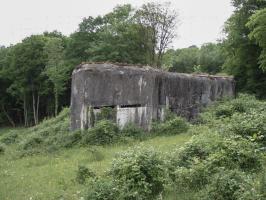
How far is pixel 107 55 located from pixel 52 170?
1456 inches

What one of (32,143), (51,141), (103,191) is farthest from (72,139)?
Result: (103,191)

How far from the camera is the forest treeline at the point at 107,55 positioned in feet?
133

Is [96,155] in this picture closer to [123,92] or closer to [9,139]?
[123,92]

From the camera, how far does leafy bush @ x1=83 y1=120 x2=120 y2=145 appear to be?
2270 cm

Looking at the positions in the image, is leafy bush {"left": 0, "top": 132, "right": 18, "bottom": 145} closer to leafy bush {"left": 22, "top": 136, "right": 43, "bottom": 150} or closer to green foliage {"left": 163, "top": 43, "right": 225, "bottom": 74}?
leafy bush {"left": 22, "top": 136, "right": 43, "bottom": 150}

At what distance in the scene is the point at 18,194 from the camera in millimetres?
13242

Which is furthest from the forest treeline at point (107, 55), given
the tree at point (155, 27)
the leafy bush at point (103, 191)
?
the leafy bush at point (103, 191)

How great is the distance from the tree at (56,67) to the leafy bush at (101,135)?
105 feet

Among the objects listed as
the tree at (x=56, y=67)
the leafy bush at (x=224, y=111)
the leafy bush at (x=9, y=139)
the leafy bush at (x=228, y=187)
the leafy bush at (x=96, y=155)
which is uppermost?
the tree at (x=56, y=67)

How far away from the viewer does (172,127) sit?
24812mm

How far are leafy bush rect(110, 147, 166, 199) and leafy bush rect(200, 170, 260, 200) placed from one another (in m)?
1.58

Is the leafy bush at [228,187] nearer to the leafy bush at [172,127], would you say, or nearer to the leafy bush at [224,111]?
the leafy bush at [172,127]

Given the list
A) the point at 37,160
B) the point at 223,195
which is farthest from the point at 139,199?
the point at 37,160

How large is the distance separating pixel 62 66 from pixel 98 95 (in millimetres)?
32885
